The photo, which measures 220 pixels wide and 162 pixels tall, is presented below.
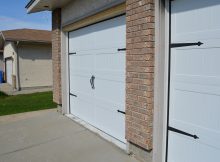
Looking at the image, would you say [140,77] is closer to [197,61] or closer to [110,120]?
[197,61]

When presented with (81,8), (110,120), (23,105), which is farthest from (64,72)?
(23,105)

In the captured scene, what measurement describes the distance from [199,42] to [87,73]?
140 inches

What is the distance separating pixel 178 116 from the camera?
3529 mm

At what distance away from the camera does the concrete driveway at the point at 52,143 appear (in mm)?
4324

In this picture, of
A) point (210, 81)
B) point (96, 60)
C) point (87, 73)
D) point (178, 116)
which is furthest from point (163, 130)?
point (87, 73)

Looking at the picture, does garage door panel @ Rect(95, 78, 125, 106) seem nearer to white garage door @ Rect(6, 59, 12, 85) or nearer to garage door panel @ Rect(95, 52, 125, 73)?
garage door panel @ Rect(95, 52, 125, 73)

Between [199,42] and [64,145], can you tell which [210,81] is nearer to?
[199,42]

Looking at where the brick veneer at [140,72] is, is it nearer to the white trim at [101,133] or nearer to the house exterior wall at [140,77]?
the house exterior wall at [140,77]

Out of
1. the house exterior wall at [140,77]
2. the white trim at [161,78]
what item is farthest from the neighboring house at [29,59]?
the white trim at [161,78]

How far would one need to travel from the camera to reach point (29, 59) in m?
16.2

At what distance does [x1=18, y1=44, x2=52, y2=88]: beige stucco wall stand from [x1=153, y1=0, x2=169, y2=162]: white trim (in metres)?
13.7

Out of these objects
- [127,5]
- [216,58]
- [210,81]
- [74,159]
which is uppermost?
[127,5]

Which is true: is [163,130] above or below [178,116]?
below

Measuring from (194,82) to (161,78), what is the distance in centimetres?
52
